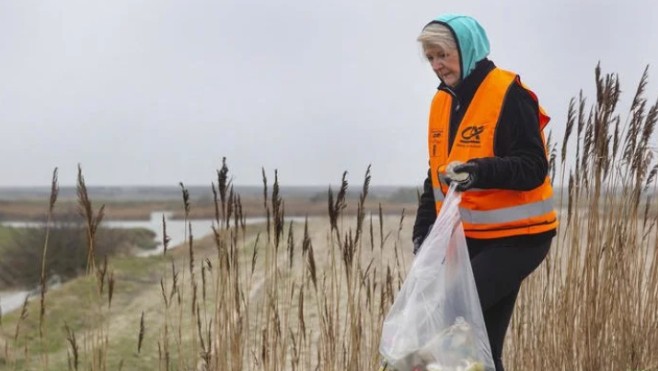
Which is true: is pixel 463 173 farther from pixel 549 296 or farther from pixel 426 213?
pixel 549 296

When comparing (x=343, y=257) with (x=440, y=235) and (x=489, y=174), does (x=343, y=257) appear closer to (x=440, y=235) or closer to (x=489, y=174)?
(x=440, y=235)

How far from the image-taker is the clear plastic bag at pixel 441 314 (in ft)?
6.72

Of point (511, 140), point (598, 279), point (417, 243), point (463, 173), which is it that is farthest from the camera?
point (598, 279)

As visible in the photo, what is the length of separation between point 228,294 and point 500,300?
1079mm

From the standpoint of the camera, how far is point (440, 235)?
216cm

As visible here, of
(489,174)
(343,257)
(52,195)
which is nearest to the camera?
(489,174)

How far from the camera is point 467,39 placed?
214cm

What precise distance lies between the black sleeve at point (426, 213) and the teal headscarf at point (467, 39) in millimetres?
467

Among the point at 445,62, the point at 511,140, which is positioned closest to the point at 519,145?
the point at 511,140

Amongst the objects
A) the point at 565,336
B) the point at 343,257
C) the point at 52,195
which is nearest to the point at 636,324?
the point at 565,336

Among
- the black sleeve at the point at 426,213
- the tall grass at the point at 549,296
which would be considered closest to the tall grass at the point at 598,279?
the tall grass at the point at 549,296

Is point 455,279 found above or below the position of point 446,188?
below

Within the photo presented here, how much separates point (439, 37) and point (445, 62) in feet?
0.25

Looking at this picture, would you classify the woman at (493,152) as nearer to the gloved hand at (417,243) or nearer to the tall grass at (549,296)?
the gloved hand at (417,243)
